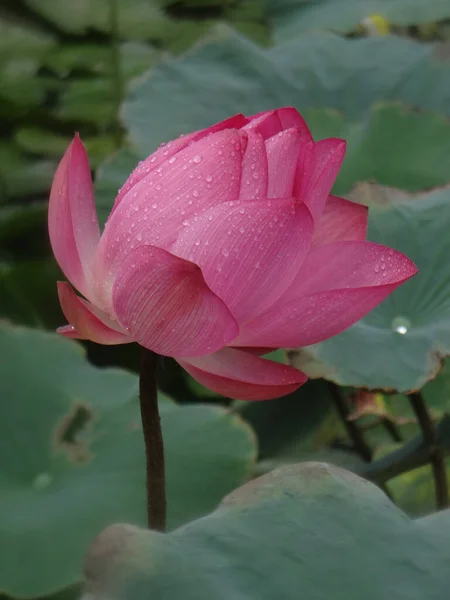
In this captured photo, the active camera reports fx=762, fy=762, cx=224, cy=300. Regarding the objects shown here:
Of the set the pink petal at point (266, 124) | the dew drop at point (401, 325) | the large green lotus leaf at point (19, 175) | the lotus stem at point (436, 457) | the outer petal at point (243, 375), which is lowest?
the large green lotus leaf at point (19, 175)

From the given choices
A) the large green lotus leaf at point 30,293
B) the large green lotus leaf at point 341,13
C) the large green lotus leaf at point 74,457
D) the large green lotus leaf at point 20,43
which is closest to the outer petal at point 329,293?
the large green lotus leaf at point 74,457

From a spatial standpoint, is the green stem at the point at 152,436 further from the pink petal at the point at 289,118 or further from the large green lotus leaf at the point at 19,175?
the large green lotus leaf at the point at 19,175

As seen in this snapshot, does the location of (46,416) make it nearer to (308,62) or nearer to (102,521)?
(102,521)

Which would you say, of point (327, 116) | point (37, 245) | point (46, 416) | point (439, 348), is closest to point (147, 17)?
point (37, 245)

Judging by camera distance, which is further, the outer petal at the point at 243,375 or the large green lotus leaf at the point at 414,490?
the large green lotus leaf at the point at 414,490

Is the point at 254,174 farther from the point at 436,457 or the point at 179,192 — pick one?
the point at 436,457
